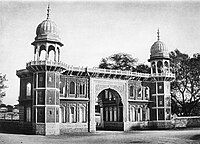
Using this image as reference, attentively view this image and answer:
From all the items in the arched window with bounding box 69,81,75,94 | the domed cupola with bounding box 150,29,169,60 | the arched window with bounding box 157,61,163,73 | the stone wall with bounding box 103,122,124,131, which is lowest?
the stone wall with bounding box 103,122,124,131

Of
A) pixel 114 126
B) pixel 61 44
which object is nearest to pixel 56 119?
pixel 61 44

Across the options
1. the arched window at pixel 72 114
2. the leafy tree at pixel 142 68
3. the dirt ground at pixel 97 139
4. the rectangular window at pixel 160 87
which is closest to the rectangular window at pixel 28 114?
the arched window at pixel 72 114

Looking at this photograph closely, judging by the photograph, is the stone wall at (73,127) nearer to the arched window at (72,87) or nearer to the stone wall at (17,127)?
the stone wall at (17,127)

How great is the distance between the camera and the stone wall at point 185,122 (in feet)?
144

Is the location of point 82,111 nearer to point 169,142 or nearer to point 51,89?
point 51,89

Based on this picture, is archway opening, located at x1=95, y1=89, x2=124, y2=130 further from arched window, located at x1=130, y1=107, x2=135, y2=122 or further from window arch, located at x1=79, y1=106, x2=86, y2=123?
window arch, located at x1=79, y1=106, x2=86, y2=123

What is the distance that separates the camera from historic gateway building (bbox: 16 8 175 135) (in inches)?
1270

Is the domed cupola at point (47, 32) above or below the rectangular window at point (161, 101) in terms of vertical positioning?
above

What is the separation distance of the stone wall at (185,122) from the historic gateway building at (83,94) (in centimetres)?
233

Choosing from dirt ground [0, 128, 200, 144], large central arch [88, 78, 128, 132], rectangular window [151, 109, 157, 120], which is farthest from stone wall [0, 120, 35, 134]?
rectangular window [151, 109, 157, 120]

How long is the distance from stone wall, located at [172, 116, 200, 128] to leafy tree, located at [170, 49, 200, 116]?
3793mm

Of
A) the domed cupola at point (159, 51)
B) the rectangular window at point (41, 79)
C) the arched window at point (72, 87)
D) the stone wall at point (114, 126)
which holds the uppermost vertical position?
the domed cupola at point (159, 51)

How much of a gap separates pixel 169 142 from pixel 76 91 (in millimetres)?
14996

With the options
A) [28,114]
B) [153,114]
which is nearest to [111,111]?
[153,114]
